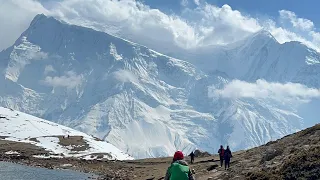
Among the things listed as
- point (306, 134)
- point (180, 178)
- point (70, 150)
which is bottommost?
point (180, 178)

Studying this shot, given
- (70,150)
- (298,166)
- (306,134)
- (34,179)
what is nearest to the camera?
(298,166)

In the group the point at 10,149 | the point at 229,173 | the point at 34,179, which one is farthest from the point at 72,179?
the point at 10,149

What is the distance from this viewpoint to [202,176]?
48469 millimetres

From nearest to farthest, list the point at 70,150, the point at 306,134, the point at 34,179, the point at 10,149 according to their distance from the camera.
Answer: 1. the point at 306,134
2. the point at 34,179
3. the point at 10,149
4. the point at 70,150

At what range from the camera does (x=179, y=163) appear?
59.6 feet

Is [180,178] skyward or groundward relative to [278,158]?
groundward

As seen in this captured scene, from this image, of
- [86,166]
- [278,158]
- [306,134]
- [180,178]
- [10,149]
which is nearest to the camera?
[180,178]

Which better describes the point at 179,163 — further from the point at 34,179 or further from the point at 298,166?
the point at 34,179

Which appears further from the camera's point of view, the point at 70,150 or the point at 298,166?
the point at 70,150

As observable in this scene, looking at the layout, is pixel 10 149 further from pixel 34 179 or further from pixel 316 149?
pixel 316 149

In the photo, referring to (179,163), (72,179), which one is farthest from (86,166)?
(179,163)

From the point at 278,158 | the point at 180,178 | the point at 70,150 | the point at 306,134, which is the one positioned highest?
the point at 70,150

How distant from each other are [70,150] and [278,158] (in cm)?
16075

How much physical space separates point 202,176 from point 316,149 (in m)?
16.2
